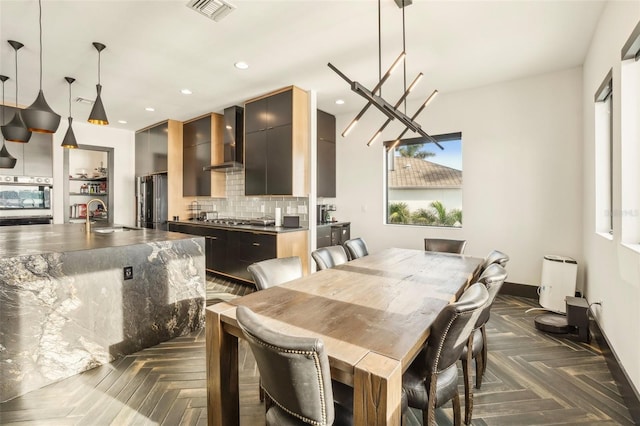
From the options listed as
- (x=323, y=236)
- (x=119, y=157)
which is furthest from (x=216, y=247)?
(x=119, y=157)

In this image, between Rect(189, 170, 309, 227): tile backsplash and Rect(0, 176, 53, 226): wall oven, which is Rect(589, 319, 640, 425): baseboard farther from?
Rect(0, 176, 53, 226): wall oven

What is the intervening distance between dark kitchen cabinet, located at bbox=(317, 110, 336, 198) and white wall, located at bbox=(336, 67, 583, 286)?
1501mm

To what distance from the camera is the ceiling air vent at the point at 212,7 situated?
2.44 meters

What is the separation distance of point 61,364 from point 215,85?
3.60 meters

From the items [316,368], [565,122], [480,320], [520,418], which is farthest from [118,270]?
[565,122]

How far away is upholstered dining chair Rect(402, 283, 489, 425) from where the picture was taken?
1.29 meters

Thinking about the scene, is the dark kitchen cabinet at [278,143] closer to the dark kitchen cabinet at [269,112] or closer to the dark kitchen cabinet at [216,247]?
the dark kitchen cabinet at [269,112]

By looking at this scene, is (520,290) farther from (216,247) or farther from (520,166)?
(216,247)

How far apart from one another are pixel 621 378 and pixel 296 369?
2.45 metres

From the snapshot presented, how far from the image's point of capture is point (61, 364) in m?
2.20

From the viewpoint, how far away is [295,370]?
1.01m

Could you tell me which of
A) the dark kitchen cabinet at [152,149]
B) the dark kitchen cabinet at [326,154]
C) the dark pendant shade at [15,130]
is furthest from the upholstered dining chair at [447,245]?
the dark kitchen cabinet at [152,149]

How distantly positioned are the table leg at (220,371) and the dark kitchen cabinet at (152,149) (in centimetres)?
550

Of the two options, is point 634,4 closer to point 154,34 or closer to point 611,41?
point 611,41
